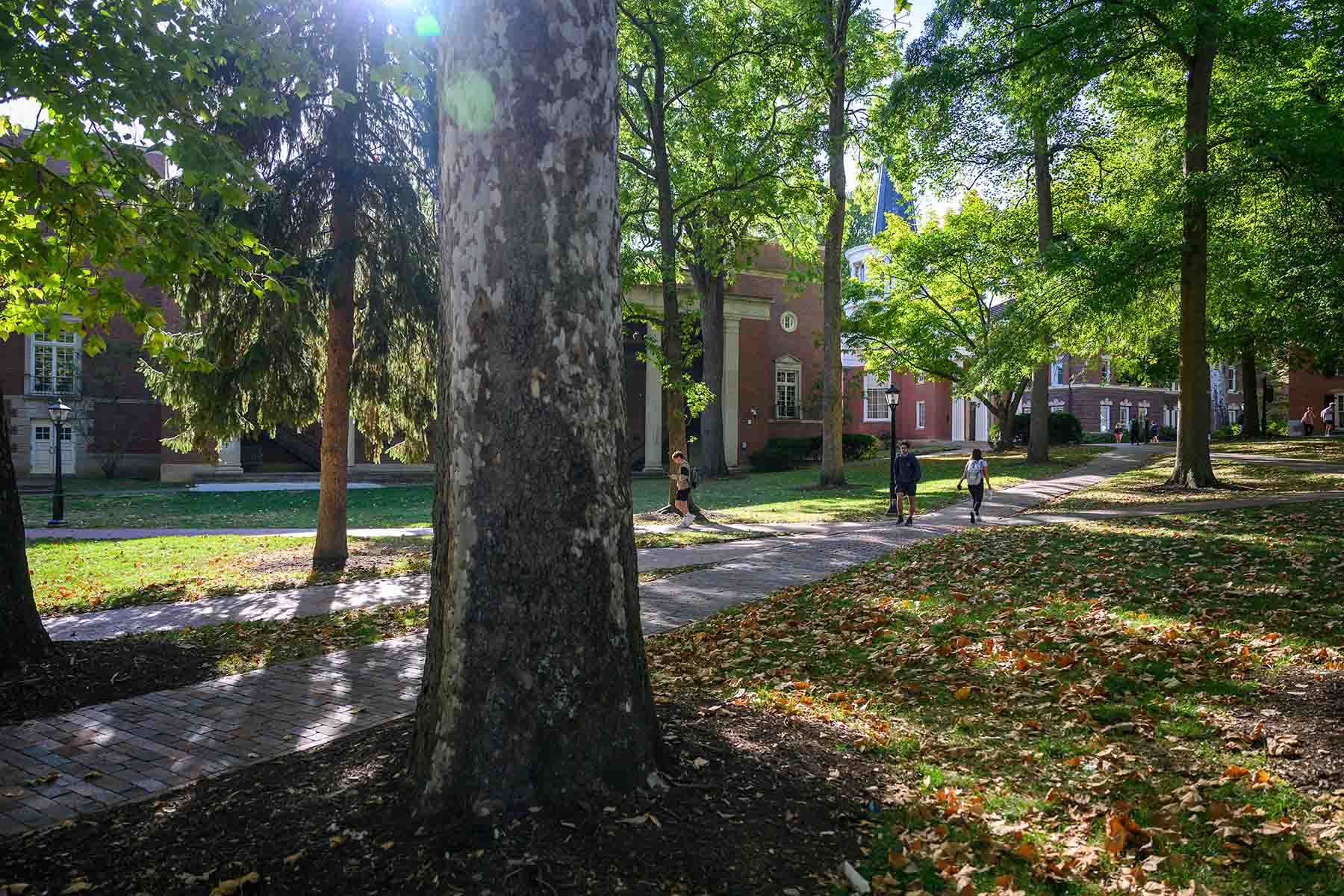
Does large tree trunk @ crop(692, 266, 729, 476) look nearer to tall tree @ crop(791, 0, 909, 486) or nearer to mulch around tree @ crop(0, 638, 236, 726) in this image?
tall tree @ crop(791, 0, 909, 486)

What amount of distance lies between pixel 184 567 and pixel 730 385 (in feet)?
94.3

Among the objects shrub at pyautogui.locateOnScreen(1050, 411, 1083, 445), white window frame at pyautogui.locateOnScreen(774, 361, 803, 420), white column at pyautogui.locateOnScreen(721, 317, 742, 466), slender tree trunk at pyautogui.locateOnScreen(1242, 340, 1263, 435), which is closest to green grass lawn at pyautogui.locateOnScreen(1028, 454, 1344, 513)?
slender tree trunk at pyautogui.locateOnScreen(1242, 340, 1263, 435)

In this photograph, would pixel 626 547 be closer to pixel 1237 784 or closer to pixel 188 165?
pixel 1237 784

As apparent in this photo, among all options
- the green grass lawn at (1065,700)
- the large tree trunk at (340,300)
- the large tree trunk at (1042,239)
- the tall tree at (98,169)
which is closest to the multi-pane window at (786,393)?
the large tree trunk at (1042,239)

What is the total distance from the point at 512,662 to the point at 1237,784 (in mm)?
3386

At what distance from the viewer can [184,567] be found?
1292 cm

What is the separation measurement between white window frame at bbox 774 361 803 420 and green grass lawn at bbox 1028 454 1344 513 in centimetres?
2140

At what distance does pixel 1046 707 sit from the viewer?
203 inches

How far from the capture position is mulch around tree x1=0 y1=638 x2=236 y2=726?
5.70m

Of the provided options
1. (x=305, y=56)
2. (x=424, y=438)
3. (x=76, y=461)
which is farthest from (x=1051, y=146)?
(x=76, y=461)

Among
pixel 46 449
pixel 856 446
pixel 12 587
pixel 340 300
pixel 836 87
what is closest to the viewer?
pixel 12 587

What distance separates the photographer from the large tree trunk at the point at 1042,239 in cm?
2281

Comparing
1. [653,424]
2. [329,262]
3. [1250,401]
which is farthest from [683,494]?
[1250,401]

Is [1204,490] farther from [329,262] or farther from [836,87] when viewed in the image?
[329,262]
